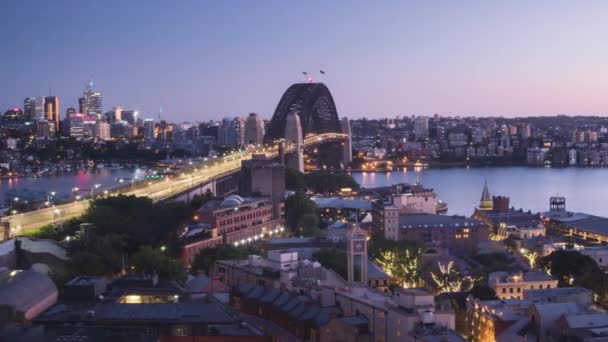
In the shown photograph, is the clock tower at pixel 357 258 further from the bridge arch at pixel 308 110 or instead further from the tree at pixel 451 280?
the bridge arch at pixel 308 110

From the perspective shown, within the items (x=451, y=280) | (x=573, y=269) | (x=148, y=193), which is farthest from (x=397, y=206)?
(x=451, y=280)

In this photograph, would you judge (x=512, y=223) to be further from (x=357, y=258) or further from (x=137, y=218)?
(x=357, y=258)

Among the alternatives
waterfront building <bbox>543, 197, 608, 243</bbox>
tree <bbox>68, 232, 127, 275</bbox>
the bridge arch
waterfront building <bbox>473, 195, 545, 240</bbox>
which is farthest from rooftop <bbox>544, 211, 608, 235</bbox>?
the bridge arch

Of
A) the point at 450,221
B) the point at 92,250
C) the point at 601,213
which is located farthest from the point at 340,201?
the point at 92,250

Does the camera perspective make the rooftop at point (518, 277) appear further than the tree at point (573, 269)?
No

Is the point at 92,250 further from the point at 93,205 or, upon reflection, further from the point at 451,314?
the point at 451,314

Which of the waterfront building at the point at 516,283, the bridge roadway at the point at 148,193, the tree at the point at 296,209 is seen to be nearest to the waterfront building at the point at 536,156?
the bridge roadway at the point at 148,193
